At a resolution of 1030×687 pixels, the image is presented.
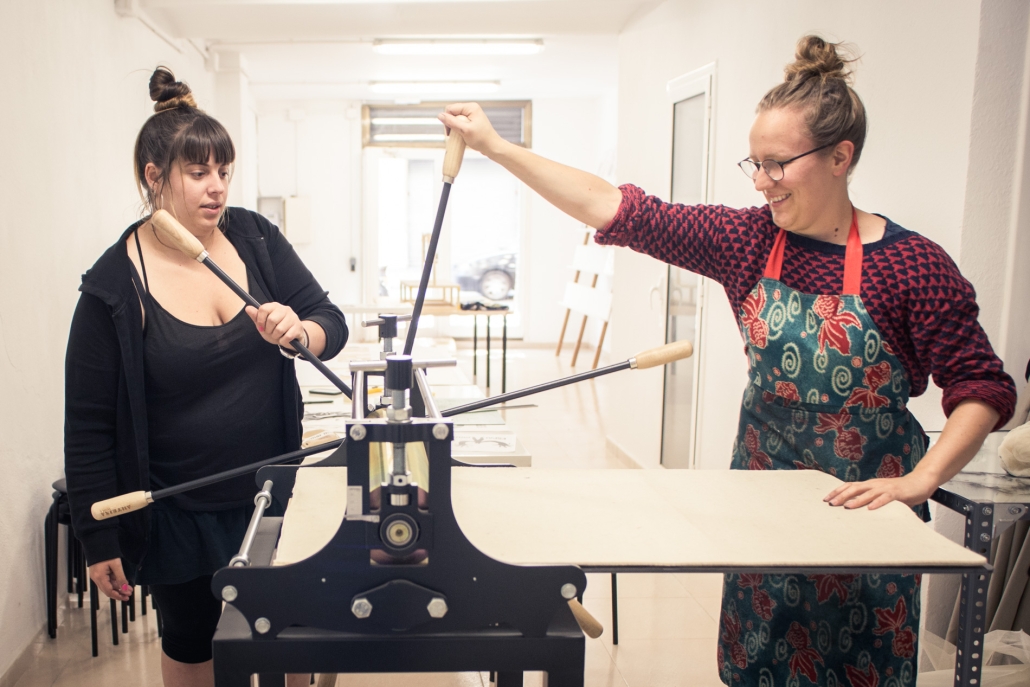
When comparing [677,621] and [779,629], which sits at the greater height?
[779,629]

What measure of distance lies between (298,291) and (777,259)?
953 mm

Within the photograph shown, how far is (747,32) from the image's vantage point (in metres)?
3.27

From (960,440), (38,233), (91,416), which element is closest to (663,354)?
(960,440)

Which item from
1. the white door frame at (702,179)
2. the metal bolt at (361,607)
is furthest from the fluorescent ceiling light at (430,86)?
the metal bolt at (361,607)

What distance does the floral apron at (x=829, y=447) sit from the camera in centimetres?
135

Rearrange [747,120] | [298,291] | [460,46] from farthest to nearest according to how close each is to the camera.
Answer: [460,46], [747,120], [298,291]

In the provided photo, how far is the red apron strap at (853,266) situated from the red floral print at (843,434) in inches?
8.0

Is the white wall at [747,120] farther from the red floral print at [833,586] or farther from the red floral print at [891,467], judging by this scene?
→ the red floral print at [833,586]

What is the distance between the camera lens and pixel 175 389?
1543mm

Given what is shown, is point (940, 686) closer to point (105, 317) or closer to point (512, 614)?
point (512, 614)

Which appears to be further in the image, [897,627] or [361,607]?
[897,627]

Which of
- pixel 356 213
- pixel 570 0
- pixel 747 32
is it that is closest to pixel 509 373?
pixel 356 213

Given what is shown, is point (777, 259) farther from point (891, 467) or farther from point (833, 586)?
point (833, 586)

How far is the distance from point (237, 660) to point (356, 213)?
8.14 m
